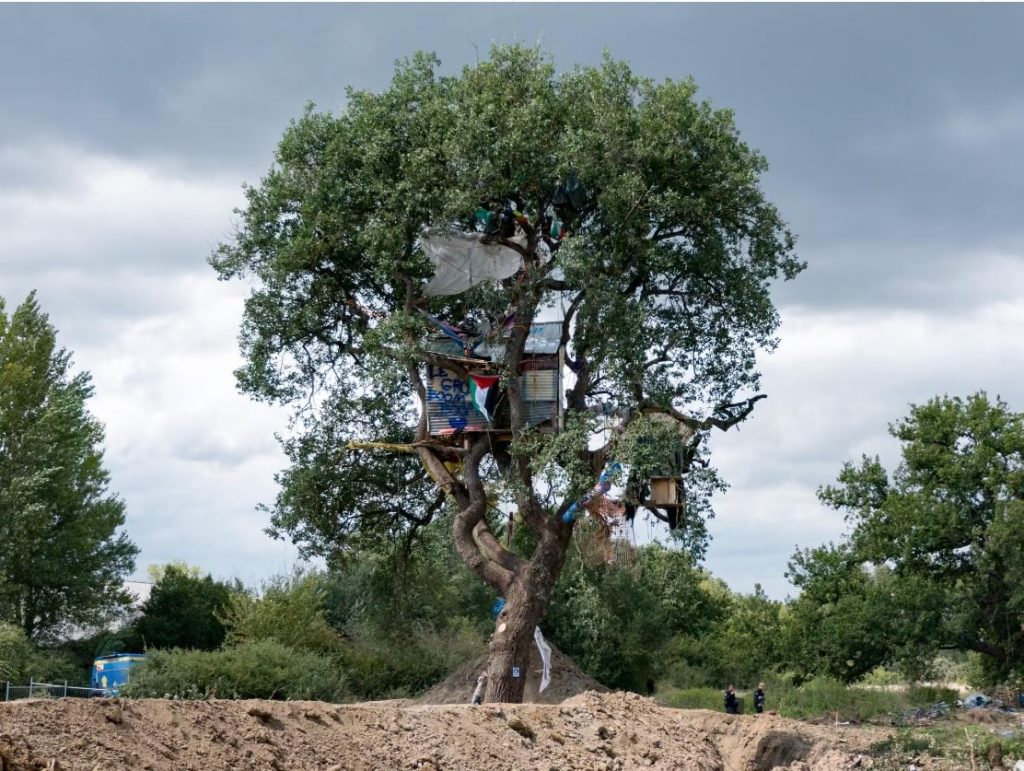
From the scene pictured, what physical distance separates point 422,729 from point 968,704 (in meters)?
23.9

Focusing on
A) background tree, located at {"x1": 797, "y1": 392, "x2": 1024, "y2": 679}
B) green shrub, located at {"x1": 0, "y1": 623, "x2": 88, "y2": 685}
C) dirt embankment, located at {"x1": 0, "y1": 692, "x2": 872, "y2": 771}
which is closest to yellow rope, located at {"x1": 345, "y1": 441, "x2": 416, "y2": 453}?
dirt embankment, located at {"x1": 0, "y1": 692, "x2": 872, "y2": 771}

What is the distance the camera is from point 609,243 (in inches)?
933

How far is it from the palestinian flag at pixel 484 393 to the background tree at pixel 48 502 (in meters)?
19.5

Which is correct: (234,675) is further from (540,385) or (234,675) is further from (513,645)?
(540,385)

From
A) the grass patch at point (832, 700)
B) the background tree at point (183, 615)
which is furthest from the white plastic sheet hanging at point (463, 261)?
the background tree at point (183, 615)

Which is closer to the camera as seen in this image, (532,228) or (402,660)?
(532,228)

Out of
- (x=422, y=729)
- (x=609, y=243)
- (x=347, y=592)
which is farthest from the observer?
(x=347, y=592)

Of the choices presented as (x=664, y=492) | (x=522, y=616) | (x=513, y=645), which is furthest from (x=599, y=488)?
(x=513, y=645)

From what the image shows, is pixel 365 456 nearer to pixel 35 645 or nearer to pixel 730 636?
pixel 35 645

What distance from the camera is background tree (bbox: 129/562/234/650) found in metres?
43.4

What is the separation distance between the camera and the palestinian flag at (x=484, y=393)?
80.7ft

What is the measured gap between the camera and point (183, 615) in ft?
144

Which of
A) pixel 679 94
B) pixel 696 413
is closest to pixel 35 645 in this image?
pixel 696 413

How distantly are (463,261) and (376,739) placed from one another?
1238 centimetres
